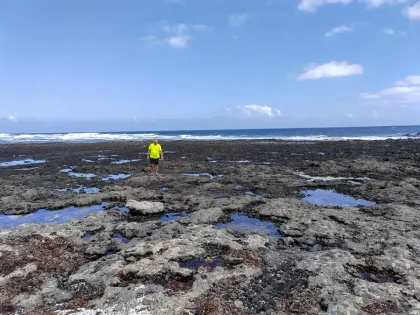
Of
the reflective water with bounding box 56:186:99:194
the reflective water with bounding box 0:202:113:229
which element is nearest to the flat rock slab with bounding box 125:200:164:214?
the reflective water with bounding box 0:202:113:229

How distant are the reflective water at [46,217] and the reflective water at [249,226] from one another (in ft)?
17.6

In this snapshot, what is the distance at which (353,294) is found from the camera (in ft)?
18.7

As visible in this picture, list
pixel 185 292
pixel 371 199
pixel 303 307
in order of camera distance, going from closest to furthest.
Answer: pixel 303 307 → pixel 185 292 → pixel 371 199

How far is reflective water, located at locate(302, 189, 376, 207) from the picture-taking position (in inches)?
502

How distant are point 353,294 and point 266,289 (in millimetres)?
1564

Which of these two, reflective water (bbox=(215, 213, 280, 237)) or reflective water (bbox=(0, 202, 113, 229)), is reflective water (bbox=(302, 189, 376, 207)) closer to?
reflective water (bbox=(215, 213, 280, 237))

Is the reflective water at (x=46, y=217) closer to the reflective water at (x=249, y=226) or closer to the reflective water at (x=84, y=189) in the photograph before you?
the reflective water at (x=84, y=189)

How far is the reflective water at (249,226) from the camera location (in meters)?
9.31

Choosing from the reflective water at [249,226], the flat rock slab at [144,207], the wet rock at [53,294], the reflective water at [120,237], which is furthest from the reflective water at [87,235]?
the reflective water at [249,226]

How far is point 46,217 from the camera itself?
37.5 feet

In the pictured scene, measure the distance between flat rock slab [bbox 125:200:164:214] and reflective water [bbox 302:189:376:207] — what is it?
631cm

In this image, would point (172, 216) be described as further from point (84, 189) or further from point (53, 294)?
point (84, 189)

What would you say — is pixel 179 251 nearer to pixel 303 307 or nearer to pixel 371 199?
pixel 303 307

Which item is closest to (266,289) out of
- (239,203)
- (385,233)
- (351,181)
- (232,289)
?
(232,289)
